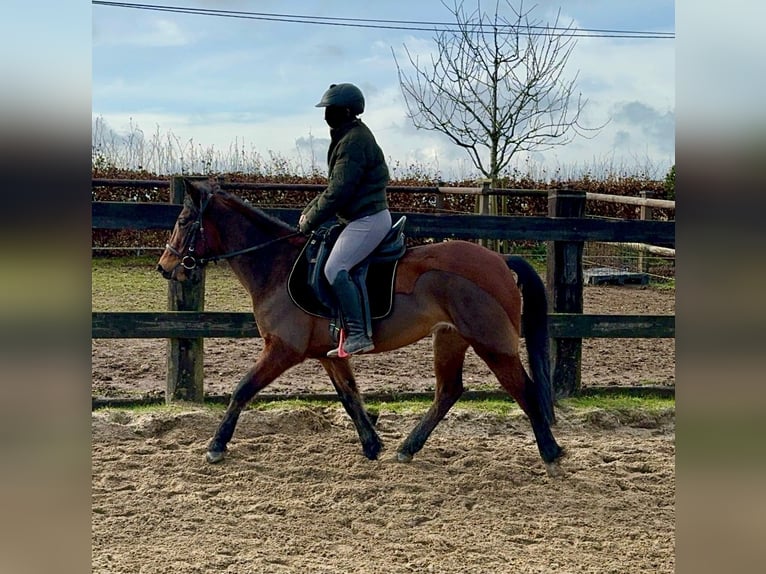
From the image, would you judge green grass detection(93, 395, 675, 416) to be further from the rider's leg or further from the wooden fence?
the rider's leg

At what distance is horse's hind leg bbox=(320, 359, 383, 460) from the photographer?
488 centimetres

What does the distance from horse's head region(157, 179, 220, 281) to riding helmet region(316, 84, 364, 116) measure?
973 mm

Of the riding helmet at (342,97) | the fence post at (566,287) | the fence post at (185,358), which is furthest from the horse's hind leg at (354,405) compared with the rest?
the fence post at (566,287)

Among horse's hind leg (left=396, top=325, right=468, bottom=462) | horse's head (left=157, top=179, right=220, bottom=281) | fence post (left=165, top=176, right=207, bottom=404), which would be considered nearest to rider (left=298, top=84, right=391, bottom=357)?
horse's hind leg (left=396, top=325, right=468, bottom=462)

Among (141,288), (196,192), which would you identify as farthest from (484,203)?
(196,192)

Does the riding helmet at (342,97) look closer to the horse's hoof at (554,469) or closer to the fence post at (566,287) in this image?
the horse's hoof at (554,469)

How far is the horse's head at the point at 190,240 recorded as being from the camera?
4.70 meters
